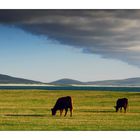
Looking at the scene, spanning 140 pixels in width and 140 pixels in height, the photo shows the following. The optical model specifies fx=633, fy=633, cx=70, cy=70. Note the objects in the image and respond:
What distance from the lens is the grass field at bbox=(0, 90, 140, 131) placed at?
22719 millimetres

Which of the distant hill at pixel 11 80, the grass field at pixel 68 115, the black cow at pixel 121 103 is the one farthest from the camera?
the black cow at pixel 121 103

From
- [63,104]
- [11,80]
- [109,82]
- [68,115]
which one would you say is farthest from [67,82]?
[11,80]

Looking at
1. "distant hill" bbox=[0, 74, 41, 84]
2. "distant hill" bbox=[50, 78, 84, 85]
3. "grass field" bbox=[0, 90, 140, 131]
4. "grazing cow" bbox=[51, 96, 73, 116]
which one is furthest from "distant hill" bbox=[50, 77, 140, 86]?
"distant hill" bbox=[0, 74, 41, 84]

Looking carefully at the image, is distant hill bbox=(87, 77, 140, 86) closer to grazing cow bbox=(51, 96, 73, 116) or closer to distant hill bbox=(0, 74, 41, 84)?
grazing cow bbox=(51, 96, 73, 116)

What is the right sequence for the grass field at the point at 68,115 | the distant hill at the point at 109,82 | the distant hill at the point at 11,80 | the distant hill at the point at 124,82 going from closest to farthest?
1. the grass field at the point at 68,115
2. the distant hill at the point at 124,82
3. the distant hill at the point at 109,82
4. the distant hill at the point at 11,80

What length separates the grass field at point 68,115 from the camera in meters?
22.7

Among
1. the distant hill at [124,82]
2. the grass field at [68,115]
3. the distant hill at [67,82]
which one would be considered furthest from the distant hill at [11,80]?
the distant hill at [124,82]

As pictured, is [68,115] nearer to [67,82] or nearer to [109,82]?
[67,82]

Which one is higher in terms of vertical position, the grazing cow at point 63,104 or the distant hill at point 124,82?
the distant hill at point 124,82

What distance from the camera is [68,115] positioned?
2552 centimetres

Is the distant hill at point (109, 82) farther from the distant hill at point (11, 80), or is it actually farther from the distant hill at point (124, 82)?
the distant hill at point (11, 80)
